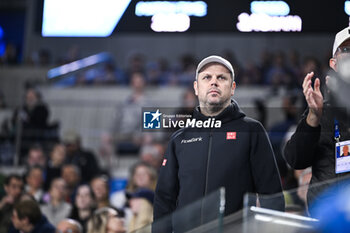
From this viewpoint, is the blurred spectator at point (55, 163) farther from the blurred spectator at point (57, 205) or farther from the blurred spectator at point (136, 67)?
the blurred spectator at point (136, 67)

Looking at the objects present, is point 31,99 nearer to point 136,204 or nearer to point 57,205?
point 57,205

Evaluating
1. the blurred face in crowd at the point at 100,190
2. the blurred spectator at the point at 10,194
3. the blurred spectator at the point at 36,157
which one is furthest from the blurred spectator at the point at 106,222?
the blurred spectator at the point at 36,157

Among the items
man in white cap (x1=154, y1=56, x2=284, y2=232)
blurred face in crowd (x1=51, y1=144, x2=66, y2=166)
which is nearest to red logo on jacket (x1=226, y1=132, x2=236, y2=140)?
man in white cap (x1=154, y1=56, x2=284, y2=232)

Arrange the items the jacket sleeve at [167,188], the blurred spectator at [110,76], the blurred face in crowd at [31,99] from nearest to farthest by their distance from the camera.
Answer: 1. the jacket sleeve at [167,188]
2. the blurred face in crowd at [31,99]
3. the blurred spectator at [110,76]

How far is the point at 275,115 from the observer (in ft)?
17.7

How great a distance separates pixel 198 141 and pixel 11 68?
1026 cm

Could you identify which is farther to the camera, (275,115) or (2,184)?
(2,184)

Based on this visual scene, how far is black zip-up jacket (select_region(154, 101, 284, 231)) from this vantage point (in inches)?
160

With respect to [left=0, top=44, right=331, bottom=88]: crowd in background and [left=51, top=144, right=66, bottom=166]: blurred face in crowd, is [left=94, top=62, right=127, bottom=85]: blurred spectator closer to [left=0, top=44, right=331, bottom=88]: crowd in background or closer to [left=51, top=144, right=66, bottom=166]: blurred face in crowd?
[left=0, top=44, right=331, bottom=88]: crowd in background

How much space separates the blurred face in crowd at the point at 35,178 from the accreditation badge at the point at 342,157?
16.0ft

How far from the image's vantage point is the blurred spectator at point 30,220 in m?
5.97

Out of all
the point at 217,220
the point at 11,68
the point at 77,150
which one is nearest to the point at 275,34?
the point at 217,220

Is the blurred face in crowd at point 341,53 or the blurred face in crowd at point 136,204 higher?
the blurred face in crowd at point 341,53

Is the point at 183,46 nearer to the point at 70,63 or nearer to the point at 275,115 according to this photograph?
the point at 70,63
